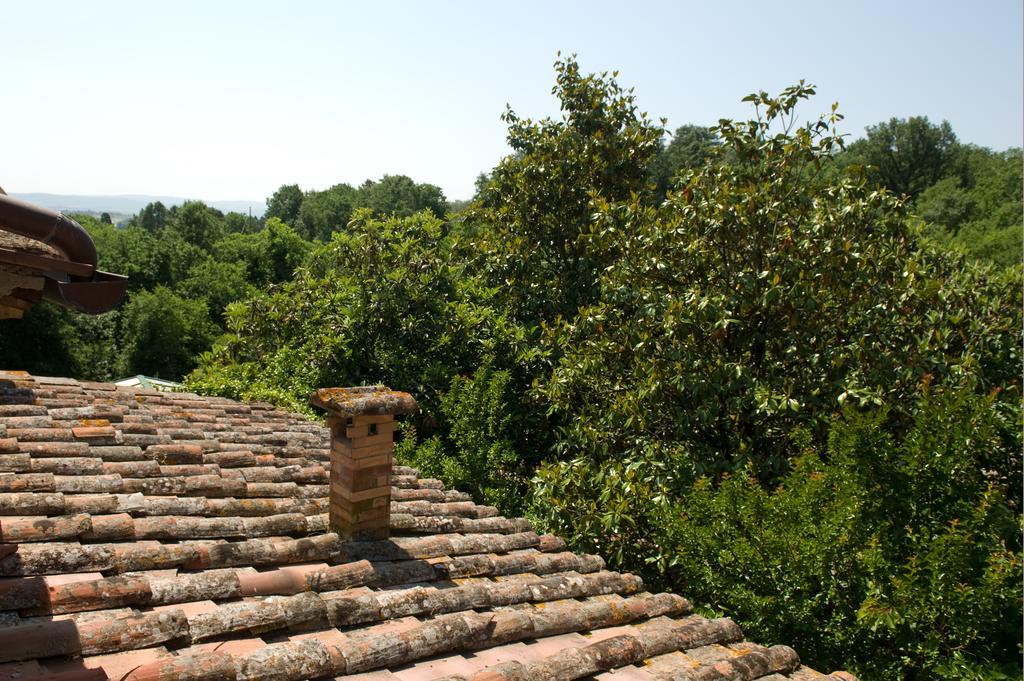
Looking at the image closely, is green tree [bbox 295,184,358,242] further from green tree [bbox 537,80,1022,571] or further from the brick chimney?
the brick chimney

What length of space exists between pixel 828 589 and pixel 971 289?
6.64m

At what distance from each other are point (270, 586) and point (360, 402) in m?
1.50

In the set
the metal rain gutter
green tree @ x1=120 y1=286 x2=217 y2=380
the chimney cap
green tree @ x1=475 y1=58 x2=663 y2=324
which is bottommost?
green tree @ x1=120 y1=286 x2=217 y2=380

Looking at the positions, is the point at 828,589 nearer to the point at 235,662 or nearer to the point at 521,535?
the point at 521,535

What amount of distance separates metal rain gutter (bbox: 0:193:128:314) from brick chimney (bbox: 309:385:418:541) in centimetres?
197

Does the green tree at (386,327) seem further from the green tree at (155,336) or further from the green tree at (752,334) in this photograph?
the green tree at (155,336)

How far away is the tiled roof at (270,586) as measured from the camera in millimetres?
2986

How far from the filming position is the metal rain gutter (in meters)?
2.71

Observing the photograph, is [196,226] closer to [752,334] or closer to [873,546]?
[752,334]

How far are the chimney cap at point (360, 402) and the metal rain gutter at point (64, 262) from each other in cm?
188

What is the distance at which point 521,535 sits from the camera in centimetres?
601

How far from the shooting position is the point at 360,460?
494cm

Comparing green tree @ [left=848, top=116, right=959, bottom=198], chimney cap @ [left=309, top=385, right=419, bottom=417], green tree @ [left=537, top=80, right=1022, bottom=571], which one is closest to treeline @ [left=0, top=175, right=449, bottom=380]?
green tree @ [left=537, top=80, right=1022, bottom=571]

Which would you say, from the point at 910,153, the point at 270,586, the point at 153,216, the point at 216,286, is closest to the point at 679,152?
the point at 910,153
